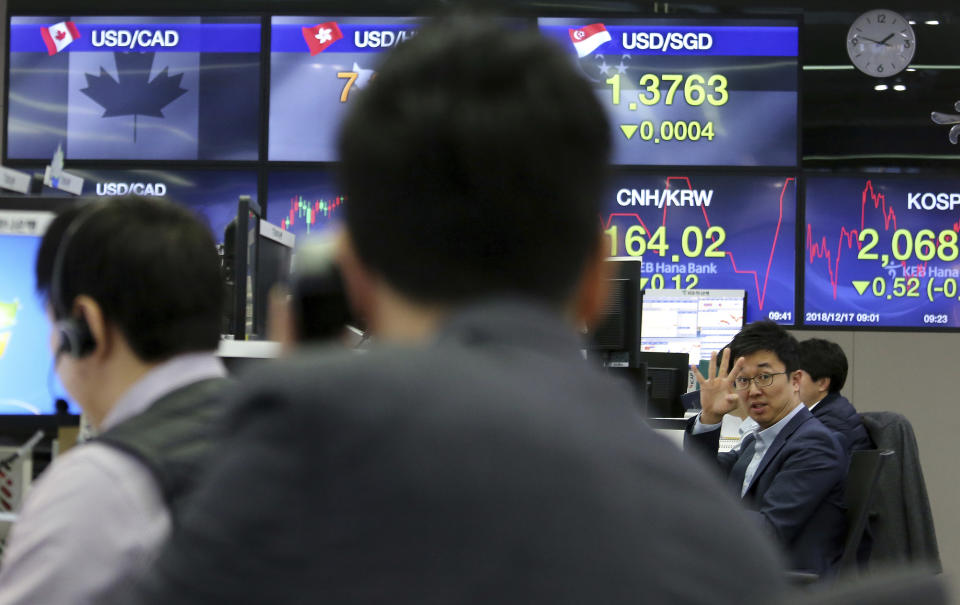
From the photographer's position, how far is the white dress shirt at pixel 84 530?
36.4 inches

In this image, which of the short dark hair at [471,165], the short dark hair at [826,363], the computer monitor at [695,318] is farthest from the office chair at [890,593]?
the computer monitor at [695,318]

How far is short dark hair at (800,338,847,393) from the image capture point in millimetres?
4168

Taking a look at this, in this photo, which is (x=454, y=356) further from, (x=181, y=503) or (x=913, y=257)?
(x=913, y=257)

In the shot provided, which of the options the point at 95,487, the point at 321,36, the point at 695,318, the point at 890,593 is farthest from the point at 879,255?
the point at 890,593

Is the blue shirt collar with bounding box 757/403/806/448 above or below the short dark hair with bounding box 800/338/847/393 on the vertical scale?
below

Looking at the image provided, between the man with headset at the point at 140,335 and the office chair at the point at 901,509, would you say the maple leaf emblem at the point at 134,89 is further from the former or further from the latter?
the man with headset at the point at 140,335

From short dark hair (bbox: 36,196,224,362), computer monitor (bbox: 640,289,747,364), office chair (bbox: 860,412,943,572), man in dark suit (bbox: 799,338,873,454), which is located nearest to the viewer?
short dark hair (bbox: 36,196,224,362)

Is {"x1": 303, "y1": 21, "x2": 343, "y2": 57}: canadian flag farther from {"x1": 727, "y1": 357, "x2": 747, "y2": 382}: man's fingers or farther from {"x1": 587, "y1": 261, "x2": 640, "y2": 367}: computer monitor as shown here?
{"x1": 727, "y1": 357, "x2": 747, "y2": 382}: man's fingers

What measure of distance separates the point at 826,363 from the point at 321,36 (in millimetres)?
3229

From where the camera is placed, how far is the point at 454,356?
0.49 meters

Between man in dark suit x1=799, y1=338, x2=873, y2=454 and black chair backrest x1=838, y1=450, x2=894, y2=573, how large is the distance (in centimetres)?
70

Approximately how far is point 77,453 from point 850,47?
571cm

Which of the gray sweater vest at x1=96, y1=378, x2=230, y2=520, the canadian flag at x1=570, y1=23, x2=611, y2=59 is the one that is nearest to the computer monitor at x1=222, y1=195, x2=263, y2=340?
the gray sweater vest at x1=96, y1=378, x2=230, y2=520

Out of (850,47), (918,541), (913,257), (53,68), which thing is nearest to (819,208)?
(913,257)
